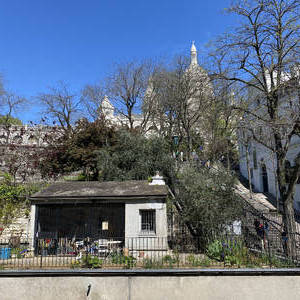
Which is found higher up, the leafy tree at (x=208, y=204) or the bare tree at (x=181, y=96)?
the bare tree at (x=181, y=96)

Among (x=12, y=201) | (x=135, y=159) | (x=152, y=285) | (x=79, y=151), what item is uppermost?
(x=79, y=151)

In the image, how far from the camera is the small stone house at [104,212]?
1248 cm

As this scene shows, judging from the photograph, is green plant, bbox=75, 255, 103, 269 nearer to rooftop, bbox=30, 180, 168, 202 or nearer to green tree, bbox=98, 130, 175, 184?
rooftop, bbox=30, 180, 168, 202

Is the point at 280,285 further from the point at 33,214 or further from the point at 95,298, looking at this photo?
the point at 33,214

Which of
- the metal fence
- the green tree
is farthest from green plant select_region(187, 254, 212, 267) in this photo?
the green tree

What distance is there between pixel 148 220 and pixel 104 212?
3439 millimetres

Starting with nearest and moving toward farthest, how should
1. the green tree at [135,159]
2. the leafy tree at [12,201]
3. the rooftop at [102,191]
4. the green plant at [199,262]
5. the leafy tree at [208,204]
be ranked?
the green plant at [199,262], the leafy tree at [208,204], the rooftop at [102,191], the leafy tree at [12,201], the green tree at [135,159]

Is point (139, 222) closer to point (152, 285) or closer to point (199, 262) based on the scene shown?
point (199, 262)

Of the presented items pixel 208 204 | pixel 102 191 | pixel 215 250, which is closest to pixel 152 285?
pixel 215 250

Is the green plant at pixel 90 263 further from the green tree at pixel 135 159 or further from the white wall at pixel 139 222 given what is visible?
the green tree at pixel 135 159

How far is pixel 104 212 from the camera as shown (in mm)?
14867

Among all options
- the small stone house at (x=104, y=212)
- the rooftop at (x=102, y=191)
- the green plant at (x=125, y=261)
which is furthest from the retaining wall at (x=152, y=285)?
the rooftop at (x=102, y=191)

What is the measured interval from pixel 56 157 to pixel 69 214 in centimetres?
832

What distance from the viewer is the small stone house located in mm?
12477
